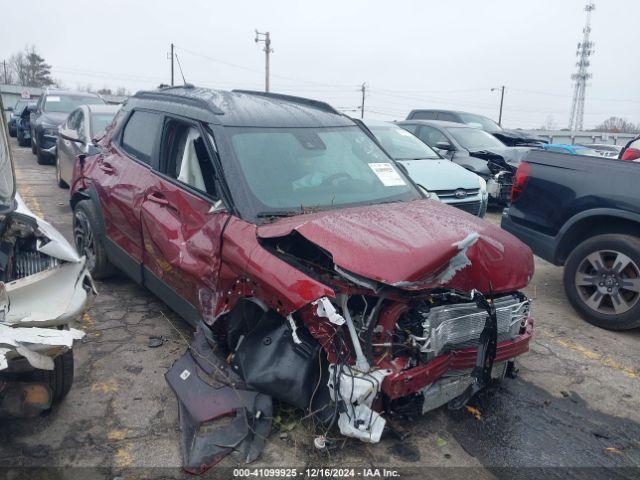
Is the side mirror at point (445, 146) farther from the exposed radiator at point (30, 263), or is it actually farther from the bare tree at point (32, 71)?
the bare tree at point (32, 71)

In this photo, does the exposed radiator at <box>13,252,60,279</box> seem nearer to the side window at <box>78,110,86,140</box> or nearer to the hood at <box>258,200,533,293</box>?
the hood at <box>258,200,533,293</box>

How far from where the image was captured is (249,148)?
3.73m

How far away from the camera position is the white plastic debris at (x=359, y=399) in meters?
2.71

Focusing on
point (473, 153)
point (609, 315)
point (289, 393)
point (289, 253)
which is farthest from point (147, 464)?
point (473, 153)

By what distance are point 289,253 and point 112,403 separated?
1.52 m

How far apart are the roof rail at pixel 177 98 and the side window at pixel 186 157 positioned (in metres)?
0.18

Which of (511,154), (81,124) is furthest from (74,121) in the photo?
(511,154)

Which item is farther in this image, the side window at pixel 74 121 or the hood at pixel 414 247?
the side window at pixel 74 121

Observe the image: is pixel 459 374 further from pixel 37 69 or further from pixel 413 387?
pixel 37 69

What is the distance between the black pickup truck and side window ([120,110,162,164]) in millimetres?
3672

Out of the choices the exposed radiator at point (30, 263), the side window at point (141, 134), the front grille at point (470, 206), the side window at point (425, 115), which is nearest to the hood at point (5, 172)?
the exposed radiator at point (30, 263)

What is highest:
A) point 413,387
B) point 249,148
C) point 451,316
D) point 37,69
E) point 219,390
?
point 37,69

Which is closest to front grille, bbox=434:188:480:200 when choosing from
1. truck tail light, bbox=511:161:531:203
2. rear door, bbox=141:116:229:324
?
truck tail light, bbox=511:161:531:203

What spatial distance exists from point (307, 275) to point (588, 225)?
353cm
